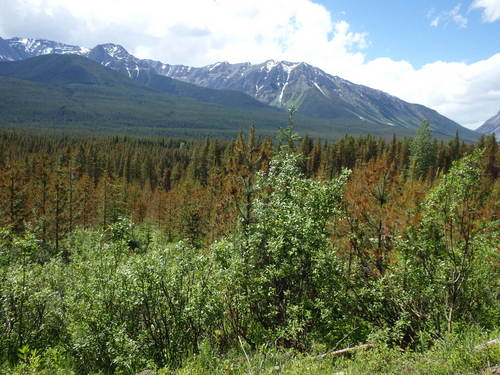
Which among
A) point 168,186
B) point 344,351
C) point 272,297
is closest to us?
point 344,351

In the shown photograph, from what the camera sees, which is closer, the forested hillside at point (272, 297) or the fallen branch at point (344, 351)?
the fallen branch at point (344, 351)

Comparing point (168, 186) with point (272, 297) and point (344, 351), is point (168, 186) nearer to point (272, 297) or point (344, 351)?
point (272, 297)

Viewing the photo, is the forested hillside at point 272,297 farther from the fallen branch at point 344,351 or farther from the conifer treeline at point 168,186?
the conifer treeline at point 168,186

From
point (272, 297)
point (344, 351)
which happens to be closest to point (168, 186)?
point (272, 297)

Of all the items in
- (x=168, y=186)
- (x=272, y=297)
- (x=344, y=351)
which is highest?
(x=272, y=297)

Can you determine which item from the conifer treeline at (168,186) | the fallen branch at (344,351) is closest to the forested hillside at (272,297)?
the fallen branch at (344,351)

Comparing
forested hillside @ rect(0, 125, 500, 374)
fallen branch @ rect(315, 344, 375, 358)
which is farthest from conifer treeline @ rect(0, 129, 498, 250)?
fallen branch @ rect(315, 344, 375, 358)

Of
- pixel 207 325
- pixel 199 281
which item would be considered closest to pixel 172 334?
pixel 207 325

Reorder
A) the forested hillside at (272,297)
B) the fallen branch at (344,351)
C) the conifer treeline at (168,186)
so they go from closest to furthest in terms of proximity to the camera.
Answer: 1. the fallen branch at (344,351)
2. the forested hillside at (272,297)
3. the conifer treeline at (168,186)

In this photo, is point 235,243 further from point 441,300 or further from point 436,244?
point 441,300

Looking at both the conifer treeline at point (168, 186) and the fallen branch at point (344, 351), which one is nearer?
the fallen branch at point (344, 351)

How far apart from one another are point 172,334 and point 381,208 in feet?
35.8

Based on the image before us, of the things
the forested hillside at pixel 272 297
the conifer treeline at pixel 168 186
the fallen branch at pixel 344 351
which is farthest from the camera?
the conifer treeline at pixel 168 186

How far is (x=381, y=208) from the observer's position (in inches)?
589
